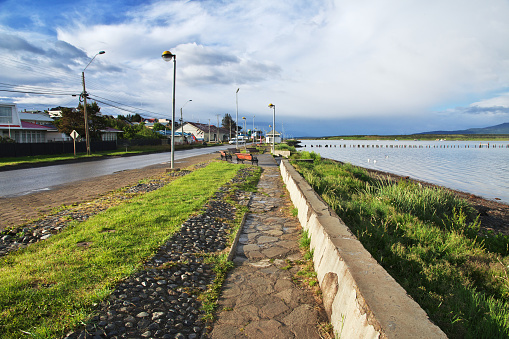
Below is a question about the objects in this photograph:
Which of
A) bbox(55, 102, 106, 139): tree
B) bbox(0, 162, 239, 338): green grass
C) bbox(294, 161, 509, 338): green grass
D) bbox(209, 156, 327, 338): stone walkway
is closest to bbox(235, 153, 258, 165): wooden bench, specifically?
bbox(0, 162, 239, 338): green grass

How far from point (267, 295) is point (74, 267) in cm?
240

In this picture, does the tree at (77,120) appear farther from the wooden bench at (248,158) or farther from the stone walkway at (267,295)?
the stone walkway at (267,295)

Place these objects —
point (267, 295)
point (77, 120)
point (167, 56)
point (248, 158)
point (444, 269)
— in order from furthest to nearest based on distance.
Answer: point (77, 120) → point (248, 158) → point (167, 56) → point (444, 269) → point (267, 295)

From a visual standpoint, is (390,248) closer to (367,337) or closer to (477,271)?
(477,271)

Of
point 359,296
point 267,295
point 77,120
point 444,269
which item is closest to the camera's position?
point 359,296

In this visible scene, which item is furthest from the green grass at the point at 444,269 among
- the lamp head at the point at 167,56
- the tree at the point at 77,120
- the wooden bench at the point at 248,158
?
the tree at the point at 77,120

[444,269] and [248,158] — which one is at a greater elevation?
[248,158]

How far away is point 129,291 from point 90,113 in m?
41.5

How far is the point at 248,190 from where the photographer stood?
1058 centimetres

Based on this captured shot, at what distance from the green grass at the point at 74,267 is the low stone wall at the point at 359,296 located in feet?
7.42

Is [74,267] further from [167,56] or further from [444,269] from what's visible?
[167,56]

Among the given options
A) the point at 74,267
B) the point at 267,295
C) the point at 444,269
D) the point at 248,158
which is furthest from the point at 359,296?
the point at 248,158

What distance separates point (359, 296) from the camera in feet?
8.01

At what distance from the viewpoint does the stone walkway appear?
288 cm
